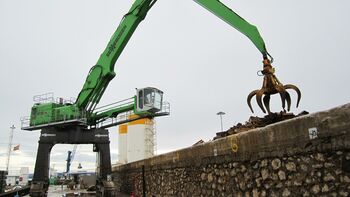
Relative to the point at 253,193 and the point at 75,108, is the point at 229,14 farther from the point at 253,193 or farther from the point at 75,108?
the point at 75,108

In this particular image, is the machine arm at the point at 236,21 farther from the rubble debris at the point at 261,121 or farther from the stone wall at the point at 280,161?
the stone wall at the point at 280,161

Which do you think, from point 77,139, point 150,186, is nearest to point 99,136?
point 77,139

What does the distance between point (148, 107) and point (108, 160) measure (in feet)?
14.5

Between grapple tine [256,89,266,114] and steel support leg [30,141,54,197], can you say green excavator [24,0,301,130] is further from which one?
grapple tine [256,89,266,114]

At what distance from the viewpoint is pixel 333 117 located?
339 cm

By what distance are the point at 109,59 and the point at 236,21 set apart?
37.2ft

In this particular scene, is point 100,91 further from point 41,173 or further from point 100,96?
point 41,173

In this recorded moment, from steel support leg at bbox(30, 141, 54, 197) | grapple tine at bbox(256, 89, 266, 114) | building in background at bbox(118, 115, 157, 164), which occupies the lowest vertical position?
steel support leg at bbox(30, 141, 54, 197)

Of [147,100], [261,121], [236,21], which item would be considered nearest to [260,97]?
[261,121]

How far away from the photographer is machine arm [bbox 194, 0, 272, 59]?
8352 mm

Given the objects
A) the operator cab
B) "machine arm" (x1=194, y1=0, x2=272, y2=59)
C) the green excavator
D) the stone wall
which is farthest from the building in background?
the stone wall

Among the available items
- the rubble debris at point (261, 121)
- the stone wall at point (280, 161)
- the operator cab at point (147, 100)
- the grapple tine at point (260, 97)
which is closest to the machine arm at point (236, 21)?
the grapple tine at point (260, 97)

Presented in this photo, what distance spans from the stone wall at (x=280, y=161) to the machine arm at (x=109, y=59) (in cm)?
1145

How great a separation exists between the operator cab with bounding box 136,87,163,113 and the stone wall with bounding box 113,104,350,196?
1064 centimetres
